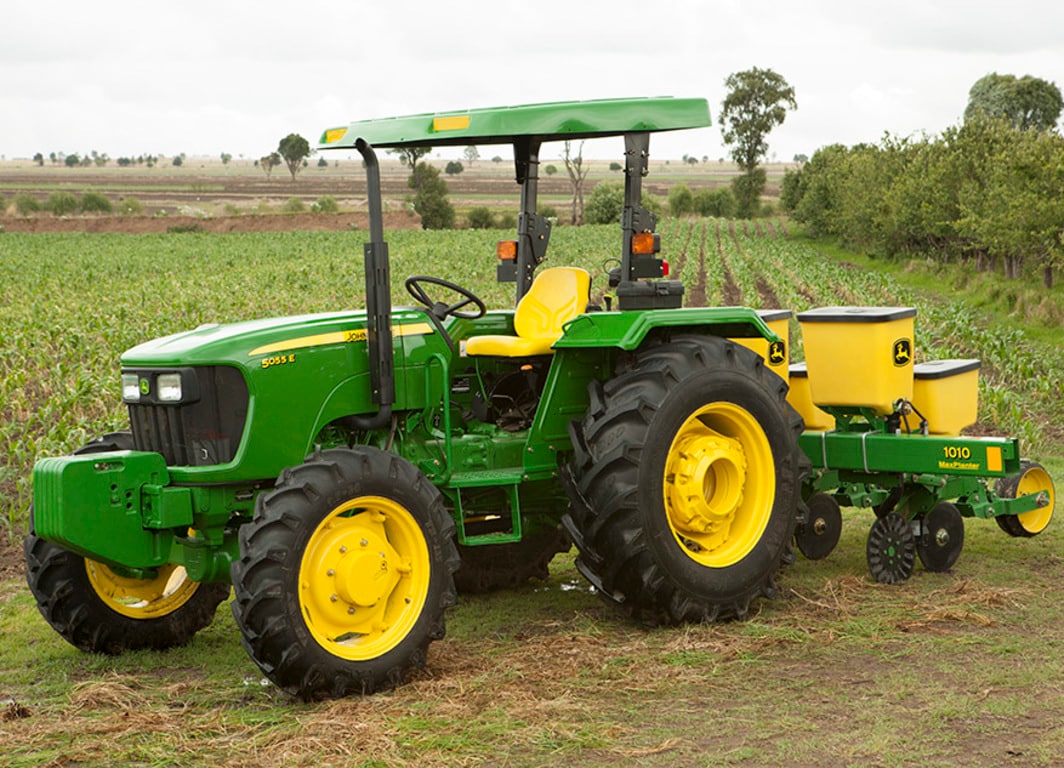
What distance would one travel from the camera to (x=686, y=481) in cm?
612

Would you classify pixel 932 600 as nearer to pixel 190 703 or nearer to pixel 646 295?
pixel 646 295

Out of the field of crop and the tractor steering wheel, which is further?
the tractor steering wheel

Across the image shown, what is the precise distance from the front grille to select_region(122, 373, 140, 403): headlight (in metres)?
0.24

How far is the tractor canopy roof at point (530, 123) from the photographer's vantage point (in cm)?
570

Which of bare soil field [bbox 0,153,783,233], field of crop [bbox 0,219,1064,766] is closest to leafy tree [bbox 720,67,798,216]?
bare soil field [bbox 0,153,783,233]

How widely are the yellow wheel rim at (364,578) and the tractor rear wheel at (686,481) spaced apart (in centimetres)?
99

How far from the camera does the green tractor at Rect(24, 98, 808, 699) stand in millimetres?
5078

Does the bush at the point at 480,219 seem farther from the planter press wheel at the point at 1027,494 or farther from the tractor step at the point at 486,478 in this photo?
the tractor step at the point at 486,478

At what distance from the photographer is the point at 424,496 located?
5262 millimetres

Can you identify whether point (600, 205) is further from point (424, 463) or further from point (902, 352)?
point (424, 463)

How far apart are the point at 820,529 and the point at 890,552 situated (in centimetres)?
57

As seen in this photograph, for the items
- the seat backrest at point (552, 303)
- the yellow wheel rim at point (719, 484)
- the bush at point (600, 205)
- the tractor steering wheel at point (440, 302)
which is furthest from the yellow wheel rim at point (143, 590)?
the bush at point (600, 205)

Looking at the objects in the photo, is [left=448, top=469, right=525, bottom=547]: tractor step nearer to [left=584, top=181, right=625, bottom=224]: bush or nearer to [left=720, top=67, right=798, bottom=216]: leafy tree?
[left=584, top=181, right=625, bottom=224]: bush

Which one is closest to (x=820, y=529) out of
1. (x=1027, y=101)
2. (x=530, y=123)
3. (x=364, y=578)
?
(x=530, y=123)
